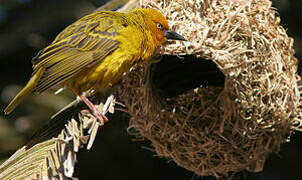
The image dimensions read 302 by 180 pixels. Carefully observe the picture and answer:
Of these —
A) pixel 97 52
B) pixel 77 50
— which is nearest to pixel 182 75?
pixel 97 52

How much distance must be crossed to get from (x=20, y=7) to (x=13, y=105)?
2.61 metres

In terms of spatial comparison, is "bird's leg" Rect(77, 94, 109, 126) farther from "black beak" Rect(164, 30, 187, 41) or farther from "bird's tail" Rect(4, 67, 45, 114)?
"black beak" Rect(164, 30, 187, 41)

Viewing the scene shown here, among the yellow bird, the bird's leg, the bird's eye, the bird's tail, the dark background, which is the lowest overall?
the dark background

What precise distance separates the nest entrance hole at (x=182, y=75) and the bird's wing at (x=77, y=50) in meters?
0.44

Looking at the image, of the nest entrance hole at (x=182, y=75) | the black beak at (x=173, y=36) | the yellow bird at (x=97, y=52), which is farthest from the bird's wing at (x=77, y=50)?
the nest entrance hole at (x=182, y=75)

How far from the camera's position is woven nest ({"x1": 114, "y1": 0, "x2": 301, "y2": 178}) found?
280 cm

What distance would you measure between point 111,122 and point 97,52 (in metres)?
1.77

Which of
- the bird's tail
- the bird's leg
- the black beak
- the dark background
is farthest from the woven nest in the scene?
the dark background

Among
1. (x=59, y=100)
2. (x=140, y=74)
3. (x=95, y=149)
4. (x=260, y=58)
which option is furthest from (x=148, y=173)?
(x=260, y=58)

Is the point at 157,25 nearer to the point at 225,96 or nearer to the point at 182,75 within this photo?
the point at 182,75

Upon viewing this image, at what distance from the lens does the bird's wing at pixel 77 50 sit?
2.88 meters

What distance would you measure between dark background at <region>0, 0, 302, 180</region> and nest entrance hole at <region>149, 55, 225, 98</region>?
1.39 metres

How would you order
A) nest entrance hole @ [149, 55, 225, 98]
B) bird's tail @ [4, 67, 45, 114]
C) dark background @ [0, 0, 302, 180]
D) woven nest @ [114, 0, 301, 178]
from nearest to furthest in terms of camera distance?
1. woven nest @ [114, 0, 301, 178]
2. bird's tail @ [4, 67, 45, 114]
3. nest entrance hole @ [149, 55, 225, 98]
4. dark background @ [0, 0, 302, 180]

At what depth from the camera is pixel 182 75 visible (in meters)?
3.37
